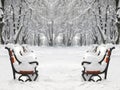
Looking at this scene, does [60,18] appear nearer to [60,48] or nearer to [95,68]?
[60,48]

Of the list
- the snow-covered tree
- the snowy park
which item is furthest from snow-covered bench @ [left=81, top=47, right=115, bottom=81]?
the snow-covered tree

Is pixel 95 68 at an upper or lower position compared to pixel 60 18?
lower

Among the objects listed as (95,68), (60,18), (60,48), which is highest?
(60,18)

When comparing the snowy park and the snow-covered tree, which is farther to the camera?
the snow-covered tree

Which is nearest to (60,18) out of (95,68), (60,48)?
(60,48)

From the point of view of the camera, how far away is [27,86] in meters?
9.48

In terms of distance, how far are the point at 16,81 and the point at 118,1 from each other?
18.0 m

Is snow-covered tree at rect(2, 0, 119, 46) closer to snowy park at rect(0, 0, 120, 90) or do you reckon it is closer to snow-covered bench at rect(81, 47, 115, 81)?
snowy park at rect(0, 0, 120, 90)

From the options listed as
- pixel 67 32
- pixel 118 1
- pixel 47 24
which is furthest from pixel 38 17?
pixel 118 1

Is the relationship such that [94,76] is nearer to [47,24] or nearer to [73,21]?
[73,21]

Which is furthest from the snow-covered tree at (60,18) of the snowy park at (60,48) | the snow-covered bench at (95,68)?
the snow-covered bench at (95,68)

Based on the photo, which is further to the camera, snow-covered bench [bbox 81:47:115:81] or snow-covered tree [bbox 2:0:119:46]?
snow-covered tree [bbox 2:0:119:46]

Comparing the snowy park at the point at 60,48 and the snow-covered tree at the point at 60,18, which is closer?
the snowy park at the point at 60,48

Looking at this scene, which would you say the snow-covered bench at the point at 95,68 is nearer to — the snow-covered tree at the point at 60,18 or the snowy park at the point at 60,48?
the snowy park at the point at 60,48
